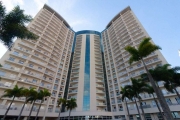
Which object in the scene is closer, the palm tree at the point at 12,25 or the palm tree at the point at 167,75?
A: the palm tree at the point at 12,25

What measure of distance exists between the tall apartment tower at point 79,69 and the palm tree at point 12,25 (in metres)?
27.3

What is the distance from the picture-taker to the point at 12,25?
11867mm

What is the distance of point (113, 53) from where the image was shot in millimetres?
55094

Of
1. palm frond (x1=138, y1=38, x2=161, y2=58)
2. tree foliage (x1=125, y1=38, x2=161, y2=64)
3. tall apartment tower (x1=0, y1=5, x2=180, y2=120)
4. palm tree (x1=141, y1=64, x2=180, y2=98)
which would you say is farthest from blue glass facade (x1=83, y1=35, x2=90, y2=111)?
palm frond (x1=138, y1=38, x2=161, y2=58)

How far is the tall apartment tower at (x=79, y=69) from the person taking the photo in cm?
3478

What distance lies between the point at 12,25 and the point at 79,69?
39.7 m

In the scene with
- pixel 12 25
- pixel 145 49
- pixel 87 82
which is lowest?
pixel 12 25

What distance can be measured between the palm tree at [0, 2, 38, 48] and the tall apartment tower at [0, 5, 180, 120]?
27.3 m

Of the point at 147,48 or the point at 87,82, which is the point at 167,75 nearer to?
the point at 147,48

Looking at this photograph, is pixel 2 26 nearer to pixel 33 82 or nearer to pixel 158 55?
pixel 33 82

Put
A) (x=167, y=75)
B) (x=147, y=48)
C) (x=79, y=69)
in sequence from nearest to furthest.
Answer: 1. (x=147, y=48)
2. (x=167, y=75)
3. (x=79, y=69)

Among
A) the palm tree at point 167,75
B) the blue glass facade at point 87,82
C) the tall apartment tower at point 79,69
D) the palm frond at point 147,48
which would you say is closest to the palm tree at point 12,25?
the palm frond at point 147,48

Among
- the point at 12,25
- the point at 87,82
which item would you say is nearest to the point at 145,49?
the point at 12,25

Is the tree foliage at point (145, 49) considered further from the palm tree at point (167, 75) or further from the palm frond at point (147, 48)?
the palm tree at point (167, 75)
